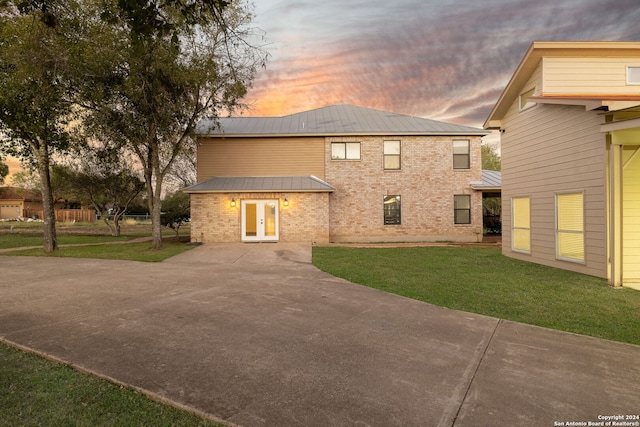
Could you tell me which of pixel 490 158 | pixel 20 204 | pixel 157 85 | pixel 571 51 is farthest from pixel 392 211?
pixel 20 204

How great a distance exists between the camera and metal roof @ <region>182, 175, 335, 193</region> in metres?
16.9

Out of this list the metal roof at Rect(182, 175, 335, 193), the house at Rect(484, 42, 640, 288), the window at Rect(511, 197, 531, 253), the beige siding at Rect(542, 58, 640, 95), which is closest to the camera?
the house at Rect(484, 42, 640, 288)

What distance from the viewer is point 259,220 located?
17.6 metres

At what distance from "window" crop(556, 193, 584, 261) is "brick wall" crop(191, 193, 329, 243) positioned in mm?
10152

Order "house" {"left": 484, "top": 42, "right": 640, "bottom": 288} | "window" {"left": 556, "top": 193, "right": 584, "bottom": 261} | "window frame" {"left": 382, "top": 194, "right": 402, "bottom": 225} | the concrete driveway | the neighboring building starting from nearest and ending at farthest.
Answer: the concrete driveway < "house" {"left": 484, "top": 42, "right": 640, "bottom": 288} < "window" {"left": 556, "top": 193, "right": 584, "bottom": 261} < "window frame" {"left": 382, "top": 194, "right": 402, "bottom": 225} < the neighboring building

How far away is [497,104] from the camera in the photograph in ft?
40.6

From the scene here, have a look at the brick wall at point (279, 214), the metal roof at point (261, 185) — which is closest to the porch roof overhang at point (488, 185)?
the metal roof at point (261, 185)

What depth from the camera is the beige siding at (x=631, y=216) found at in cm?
769

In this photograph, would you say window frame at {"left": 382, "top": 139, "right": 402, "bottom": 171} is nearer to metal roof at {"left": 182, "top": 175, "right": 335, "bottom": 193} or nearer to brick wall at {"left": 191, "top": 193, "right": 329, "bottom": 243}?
metal roof at {"left": 182, "top": 175, "right": 335, "bottom": 193}

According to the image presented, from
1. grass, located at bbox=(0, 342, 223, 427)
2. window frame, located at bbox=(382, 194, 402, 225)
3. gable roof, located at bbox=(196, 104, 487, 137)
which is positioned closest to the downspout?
grass, located at bbox=(0, 342, 223, 427)

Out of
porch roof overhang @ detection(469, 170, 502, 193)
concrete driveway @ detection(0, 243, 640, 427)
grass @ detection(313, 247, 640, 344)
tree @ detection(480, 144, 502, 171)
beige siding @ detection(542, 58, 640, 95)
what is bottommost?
grass @ detection(313, 247, 640, 344)

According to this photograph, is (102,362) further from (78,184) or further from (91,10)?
(78,184)

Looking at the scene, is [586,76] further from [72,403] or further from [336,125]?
[72,403]

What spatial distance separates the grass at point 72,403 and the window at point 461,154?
1890cm
